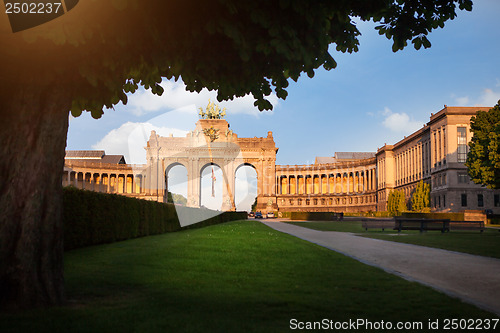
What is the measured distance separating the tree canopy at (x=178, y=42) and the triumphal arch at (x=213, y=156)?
354ft

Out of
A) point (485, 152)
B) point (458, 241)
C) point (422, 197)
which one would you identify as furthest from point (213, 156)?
point (458, 241)

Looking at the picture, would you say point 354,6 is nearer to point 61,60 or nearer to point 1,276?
point 61,60

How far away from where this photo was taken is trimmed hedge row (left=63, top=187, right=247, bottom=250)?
1523 cm

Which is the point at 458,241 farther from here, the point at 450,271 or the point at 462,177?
the point at 462,177

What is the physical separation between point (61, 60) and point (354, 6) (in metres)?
4.44

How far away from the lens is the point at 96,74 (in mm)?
6238

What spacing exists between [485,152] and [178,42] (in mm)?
49100

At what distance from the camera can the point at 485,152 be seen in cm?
4819

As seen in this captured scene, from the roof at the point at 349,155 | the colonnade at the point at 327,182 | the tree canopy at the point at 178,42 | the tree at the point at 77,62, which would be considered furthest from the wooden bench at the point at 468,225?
the roof at the point at 349,155

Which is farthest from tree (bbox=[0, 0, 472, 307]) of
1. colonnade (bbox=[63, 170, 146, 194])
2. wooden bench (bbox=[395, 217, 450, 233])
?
colonnade (bbox=[63, 170, 146, 194])

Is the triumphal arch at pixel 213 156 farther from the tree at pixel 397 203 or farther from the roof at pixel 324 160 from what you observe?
the roof at pixel 324 160

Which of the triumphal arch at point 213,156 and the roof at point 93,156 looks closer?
the triumphal arch at point 213,156

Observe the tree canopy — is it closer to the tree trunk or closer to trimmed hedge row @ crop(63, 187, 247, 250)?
the tree trunk

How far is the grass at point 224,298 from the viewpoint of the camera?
17.7 feet
